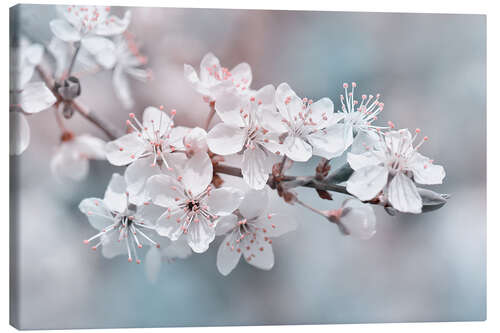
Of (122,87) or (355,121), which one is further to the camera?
(122,87)

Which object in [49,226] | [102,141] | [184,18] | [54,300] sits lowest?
[54,300]

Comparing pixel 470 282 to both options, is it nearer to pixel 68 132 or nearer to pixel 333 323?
pixel 333 323

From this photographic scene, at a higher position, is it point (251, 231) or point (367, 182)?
point (367, 182)

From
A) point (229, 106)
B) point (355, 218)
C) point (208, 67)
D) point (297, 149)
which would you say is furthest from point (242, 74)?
point (355, 218)

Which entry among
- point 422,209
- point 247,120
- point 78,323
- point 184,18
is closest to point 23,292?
point 78,323

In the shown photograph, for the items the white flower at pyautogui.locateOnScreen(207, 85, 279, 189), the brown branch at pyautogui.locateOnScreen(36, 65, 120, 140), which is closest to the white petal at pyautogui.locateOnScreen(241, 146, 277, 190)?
the white flower at pyautogui.locateOnScreen(207, 85, 279, 189)

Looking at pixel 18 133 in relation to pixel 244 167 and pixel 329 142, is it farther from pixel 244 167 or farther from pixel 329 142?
pixel 329 142
